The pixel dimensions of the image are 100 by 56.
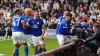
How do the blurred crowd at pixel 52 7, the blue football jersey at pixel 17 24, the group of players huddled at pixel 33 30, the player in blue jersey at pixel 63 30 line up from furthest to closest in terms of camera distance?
the blurred crowd at pixel 52 7 → the player in blue jersey at pixel 63 30 → the group of players huddled at pixel 33 30 → the blue football jersey at pixel 17 24

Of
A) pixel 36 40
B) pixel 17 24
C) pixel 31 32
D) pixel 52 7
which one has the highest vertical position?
pixel 17 24

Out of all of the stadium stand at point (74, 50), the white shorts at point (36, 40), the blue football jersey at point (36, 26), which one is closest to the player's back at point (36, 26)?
the blue football jersey at point (36, 26)

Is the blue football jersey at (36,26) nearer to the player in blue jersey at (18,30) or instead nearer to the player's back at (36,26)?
the player's back at (36,26)

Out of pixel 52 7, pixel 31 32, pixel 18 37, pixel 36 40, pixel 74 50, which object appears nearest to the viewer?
pixel 74 50

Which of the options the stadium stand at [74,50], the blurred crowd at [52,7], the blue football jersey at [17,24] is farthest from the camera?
the blurred crowd at [52,7]

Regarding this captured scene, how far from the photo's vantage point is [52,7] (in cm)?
3088

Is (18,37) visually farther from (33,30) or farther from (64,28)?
(64,28)

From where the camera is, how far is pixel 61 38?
14703 mm

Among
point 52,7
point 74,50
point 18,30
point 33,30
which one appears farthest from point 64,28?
point 52,7

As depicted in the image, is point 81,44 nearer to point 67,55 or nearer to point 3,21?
point 67,55

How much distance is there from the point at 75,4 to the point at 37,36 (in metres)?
16.9

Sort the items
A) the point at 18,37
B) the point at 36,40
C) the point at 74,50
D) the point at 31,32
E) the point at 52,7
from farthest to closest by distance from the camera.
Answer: the point at 52,7, the point at 31,32, the point at 36,40, the point at 18,37, the point at 74,50

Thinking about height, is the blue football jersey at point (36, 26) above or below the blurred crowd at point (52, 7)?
above

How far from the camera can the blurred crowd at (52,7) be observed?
2841 centimetres
